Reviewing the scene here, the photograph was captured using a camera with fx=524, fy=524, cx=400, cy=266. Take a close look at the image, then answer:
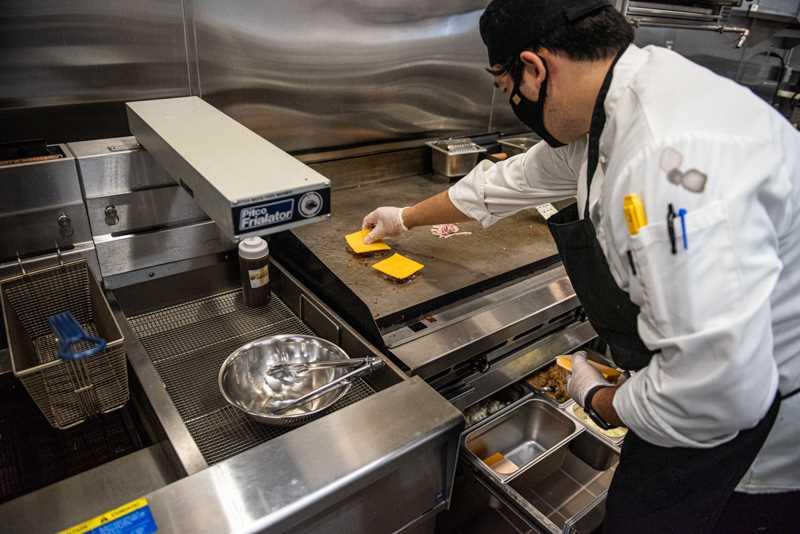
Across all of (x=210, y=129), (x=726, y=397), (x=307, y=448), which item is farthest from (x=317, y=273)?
(x=726, y=397)

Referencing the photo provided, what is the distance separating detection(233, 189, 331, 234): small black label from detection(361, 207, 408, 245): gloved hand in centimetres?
60

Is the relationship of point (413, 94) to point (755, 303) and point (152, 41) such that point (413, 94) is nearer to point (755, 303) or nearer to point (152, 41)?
point (152, 41)

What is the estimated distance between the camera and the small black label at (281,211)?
87 cm

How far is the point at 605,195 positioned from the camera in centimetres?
88

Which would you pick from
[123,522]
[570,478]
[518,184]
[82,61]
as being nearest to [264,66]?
[82,61]

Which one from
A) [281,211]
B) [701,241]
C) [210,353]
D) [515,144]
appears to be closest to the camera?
[701,241]

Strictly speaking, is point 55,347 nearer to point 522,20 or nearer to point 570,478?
point 522,20

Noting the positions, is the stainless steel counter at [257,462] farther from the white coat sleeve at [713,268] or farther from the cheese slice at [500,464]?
the white coat sleeve at [713,268]

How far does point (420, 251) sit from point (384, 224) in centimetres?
15

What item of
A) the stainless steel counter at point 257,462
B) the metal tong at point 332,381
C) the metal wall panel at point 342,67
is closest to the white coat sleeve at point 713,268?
the stainless steel counter at point 257,462

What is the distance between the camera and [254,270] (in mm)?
1435

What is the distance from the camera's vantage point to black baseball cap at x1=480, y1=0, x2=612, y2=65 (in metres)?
0.93

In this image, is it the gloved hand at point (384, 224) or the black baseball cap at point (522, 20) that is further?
the gloved hand at point (384, 224)

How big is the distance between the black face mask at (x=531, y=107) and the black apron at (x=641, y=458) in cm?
12
